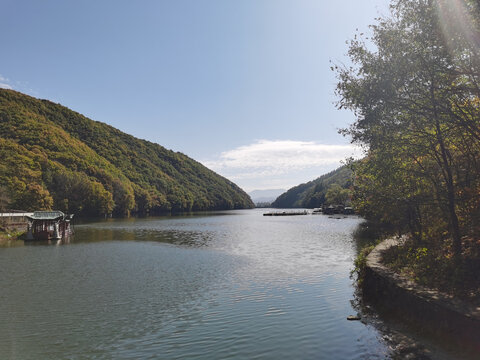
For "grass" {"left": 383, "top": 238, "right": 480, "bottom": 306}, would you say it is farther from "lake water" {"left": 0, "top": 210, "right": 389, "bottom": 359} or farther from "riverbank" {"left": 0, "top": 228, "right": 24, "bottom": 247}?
"riverbank" {"left": 0, "top": 228, "right": 24, "bottom": 247}

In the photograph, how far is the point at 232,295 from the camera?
59.2 ft

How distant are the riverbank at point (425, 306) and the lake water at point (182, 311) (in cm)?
166

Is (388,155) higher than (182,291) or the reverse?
higher

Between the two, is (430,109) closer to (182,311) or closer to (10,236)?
(182,311)

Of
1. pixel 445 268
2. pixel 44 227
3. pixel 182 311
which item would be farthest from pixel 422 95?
pixel 44 227

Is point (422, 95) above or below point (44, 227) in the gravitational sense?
above

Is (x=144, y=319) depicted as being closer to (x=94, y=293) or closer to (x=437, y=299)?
(x=94, y=293)

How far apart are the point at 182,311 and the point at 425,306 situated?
10676 mm

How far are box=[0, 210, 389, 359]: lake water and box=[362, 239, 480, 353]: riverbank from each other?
1.66m

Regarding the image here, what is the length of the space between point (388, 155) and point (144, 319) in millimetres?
14376

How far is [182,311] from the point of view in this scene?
15266 millimetres

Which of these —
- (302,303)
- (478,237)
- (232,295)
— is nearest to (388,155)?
(478,237)

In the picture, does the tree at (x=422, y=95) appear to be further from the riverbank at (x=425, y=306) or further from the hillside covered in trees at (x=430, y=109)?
the riverbank at (x=425, y=306)

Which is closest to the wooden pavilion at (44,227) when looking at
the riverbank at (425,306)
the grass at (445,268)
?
the riverbank at (425,306)
